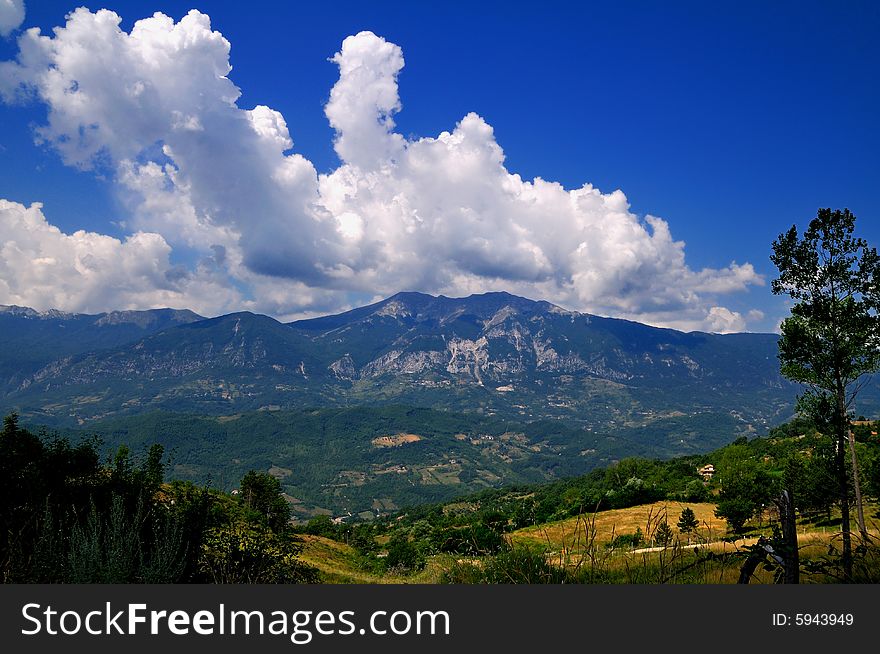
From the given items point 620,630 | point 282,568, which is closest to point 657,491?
point 282,568

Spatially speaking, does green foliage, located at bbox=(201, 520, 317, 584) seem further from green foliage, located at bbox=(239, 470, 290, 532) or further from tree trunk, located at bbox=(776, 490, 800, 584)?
green foliage, located at bbox=(239, 470, 290, 532)

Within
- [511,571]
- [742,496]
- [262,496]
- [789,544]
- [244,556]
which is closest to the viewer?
[789,544]

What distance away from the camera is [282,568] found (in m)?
9.98

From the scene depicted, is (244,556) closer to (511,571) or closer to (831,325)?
(511,571)

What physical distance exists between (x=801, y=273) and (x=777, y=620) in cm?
1702

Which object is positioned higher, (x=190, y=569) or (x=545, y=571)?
(x=545, y=571)

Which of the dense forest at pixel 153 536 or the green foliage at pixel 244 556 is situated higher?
the dense forest at pixel 153 536

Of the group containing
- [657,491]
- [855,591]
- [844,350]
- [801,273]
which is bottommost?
[657,491]

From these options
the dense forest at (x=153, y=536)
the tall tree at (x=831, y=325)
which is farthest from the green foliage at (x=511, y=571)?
the tall tree at (x=831, y=325)

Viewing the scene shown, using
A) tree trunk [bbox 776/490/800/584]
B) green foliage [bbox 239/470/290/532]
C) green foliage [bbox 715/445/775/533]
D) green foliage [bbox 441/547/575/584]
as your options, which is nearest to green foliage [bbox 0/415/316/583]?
green foliage [bbox 441/547/575/584]

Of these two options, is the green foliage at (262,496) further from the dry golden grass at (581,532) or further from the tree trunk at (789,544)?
the tree trunk at (789,544)

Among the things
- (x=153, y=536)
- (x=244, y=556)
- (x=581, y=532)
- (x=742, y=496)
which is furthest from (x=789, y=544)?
(x=742, y=496)

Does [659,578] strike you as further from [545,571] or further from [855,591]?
[855,591]

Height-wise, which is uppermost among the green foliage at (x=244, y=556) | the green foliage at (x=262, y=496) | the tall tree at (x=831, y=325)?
the tall tree at (x=831, y=325)
